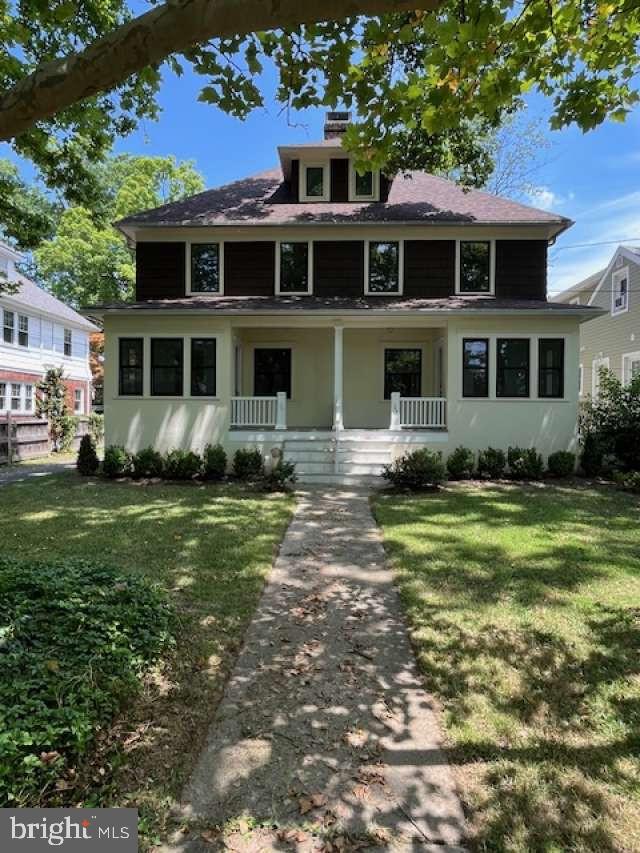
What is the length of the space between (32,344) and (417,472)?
64.2ft

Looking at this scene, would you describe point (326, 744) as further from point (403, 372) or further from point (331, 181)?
point (331, 181)

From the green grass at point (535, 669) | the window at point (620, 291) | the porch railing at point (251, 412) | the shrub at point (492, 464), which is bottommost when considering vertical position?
the green grass at point (535, 669)

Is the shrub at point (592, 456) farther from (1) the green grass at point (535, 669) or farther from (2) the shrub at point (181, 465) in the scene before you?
(2) the shrub at point (181, 465)

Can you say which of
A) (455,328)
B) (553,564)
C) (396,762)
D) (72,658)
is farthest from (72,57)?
(455,328)

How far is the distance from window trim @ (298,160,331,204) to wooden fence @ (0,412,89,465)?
11234 mm

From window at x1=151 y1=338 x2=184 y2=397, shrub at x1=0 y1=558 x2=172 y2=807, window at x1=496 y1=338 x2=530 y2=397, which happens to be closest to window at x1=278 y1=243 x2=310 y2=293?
window at x1=151 y1=338 x2=184 y2=397

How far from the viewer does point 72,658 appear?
9.93 ft

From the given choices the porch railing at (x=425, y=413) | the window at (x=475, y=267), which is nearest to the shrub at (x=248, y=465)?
the porch railing at (x=425, y=413)

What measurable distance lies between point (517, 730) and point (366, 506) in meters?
6.39

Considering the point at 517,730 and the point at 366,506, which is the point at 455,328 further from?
the point at 517,730

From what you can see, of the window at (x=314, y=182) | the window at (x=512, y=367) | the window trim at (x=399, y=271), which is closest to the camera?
the window at (x=512, y=367)

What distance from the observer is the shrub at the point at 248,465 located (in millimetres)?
12188

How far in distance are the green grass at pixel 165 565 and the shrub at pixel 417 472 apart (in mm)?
2353

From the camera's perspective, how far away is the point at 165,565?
18.3ft
